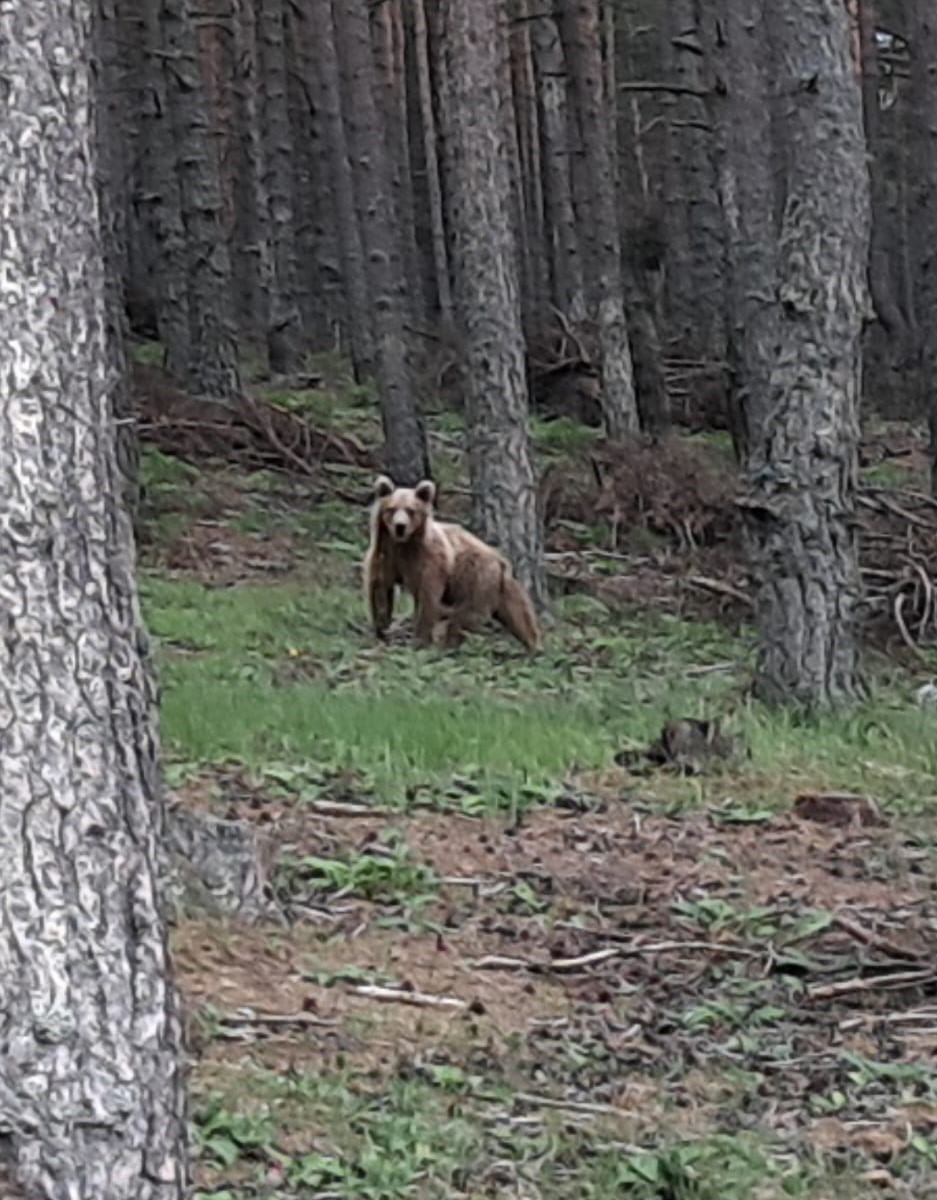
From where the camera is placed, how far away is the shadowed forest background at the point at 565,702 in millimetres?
5973

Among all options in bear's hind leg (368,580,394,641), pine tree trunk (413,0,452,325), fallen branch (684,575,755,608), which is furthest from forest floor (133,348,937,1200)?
pine tree trunk (413,0,452,325)

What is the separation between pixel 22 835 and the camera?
390cm

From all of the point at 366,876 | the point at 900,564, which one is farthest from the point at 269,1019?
the point at 900,564

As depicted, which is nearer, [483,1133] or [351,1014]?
[483,1133]

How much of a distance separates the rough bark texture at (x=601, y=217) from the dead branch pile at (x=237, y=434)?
8.68 ft

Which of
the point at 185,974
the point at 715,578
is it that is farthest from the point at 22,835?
the point at 715,578

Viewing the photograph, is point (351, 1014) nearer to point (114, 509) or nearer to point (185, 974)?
point (185, 974)

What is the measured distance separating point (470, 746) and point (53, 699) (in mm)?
5914

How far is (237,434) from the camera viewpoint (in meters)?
21.9

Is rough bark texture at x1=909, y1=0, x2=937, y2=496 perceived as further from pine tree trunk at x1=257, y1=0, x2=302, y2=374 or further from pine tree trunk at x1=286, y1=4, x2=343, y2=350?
pine tree trunk at x1=286, y1=4, x2=343, y2=350

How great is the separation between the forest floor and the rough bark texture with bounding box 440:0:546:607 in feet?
10.3

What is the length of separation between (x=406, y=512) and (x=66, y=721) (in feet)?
35.8

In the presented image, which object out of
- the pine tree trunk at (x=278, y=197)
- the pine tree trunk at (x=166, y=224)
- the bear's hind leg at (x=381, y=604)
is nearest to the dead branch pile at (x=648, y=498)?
the bear's hind leg at (x=381, y=604)

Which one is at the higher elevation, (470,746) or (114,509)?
(114,509)
